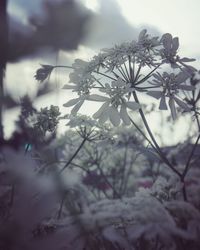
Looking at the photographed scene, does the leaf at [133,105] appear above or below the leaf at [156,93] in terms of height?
below

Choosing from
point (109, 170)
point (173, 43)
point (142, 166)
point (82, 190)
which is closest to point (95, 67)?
point (173, 43)

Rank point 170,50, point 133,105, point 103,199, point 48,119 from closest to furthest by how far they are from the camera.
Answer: point 103,199 < point 133,105 < point 170,50 < point 48,119

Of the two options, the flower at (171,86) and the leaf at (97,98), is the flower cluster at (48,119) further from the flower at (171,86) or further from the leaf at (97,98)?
the flower at (171,86)

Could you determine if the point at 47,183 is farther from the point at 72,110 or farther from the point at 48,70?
the point at 48,70

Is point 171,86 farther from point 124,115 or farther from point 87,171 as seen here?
point 87,171

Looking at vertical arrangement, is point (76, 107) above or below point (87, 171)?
above

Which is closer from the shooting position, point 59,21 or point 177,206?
point 177,206

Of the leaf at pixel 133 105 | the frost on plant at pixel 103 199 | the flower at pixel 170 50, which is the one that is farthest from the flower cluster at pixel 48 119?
the flower at pixel 170 50

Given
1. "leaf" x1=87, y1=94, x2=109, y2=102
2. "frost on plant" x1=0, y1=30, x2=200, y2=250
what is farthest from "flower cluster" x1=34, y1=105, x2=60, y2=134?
"leaf" x1=87, y1=94, x2=109, y2=102

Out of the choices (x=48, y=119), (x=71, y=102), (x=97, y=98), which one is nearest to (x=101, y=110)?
(x=97, y=98)
